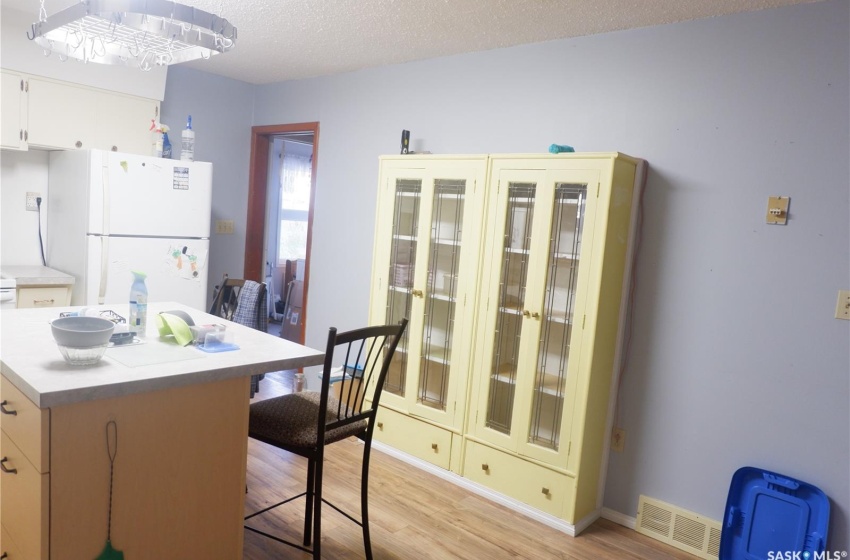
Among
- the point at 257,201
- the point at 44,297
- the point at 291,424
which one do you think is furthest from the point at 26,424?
the point at 257,201

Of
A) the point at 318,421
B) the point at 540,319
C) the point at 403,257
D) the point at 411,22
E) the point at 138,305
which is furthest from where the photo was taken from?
the point at 403,257

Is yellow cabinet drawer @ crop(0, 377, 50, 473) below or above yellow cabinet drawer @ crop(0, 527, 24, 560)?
above

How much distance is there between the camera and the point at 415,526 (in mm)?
2674

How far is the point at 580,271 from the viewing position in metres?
2.68

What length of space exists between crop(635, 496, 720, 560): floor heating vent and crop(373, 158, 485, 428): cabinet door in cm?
100

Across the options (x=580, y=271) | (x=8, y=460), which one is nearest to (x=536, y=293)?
(x=580, y=271)

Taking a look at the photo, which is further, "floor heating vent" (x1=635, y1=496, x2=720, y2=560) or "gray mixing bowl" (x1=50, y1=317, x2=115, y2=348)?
"floor heating vent" (x1=635, y1=496, x2=720, y2=560)

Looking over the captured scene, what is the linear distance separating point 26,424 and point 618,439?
2444 millimetres

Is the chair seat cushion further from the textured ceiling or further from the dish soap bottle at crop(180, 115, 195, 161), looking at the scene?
the dish soap bottle at crop(180, 115, 195, 161)

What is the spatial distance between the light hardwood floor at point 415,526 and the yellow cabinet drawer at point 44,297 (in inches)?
61.2

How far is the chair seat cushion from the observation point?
209 cm

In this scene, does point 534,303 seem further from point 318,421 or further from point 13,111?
point 13,111

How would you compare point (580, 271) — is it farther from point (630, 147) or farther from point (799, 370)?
point (799, 370)

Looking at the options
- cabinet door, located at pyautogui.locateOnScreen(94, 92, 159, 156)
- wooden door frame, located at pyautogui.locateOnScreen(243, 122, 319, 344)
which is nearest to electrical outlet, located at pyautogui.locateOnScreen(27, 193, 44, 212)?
cabinet door, located at pyautogui.locateOnScreen(94, 92, 159, 156)
